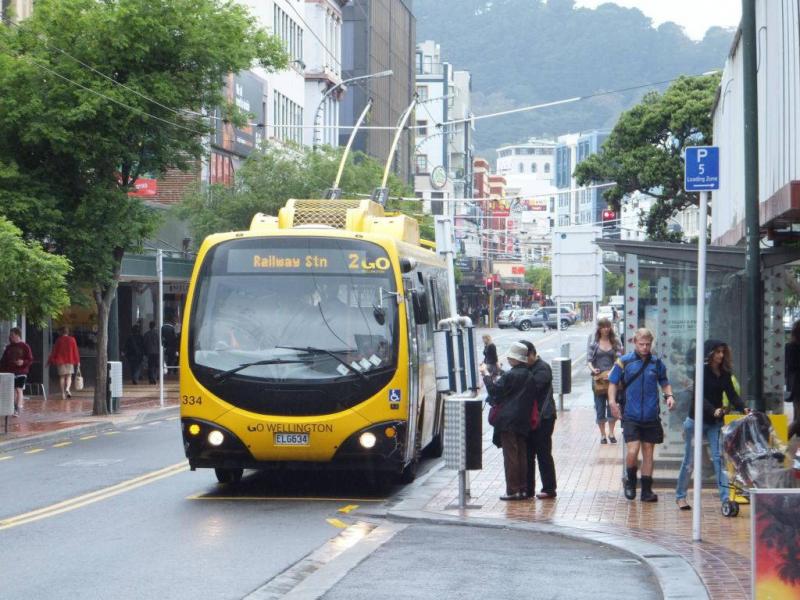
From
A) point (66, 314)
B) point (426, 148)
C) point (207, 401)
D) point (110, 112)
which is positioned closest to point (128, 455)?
point (207, 401)

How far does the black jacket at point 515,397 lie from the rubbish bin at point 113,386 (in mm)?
16138

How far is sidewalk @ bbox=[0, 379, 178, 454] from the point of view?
84.1 feet

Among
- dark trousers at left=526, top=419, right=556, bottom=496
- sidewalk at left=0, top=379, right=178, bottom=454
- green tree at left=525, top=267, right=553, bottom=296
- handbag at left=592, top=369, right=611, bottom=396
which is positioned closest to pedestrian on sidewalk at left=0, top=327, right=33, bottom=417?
sidewalk at left=0, top=379, right=178, bottom=454

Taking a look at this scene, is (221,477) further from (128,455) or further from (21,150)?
(21,150)

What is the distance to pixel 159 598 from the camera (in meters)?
10.4

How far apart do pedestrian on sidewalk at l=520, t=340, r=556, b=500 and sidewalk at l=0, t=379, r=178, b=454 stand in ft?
32.8

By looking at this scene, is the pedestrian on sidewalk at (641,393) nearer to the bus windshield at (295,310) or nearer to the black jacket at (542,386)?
the black jacket at (542,386)

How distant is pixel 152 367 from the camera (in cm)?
4597

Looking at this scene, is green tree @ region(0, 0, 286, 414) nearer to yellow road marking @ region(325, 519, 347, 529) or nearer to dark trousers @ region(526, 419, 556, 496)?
dark trousers @ region(526, 419, 556, 496)

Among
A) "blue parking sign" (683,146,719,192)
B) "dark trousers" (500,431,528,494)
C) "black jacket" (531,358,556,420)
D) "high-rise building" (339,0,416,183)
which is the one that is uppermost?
"high-rise building" (339,0,416,183)

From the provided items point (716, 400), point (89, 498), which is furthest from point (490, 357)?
point (716, 400)

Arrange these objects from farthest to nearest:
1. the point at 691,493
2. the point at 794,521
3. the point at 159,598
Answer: the point at 691,493, the point at 159,598, the point at 794,521

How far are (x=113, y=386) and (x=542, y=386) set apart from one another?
53.9 ft

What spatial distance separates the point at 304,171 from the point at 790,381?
110ft
